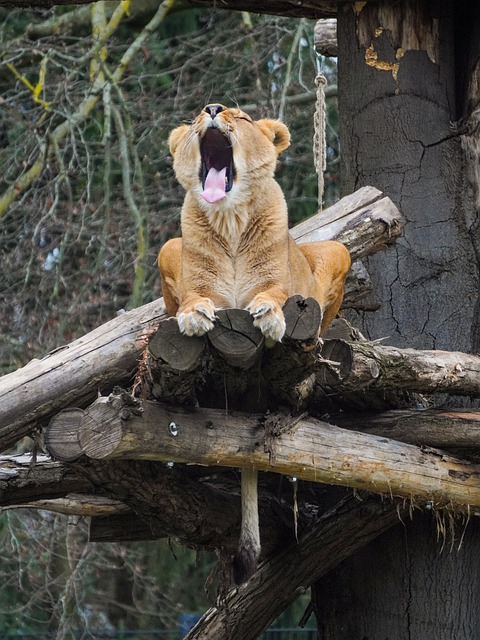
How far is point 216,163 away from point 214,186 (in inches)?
6.3

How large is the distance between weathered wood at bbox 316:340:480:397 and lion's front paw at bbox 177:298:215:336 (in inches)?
24.4

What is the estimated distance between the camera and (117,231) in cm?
940

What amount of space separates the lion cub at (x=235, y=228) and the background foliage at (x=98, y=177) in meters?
3.45

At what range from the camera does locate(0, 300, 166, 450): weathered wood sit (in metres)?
5.18

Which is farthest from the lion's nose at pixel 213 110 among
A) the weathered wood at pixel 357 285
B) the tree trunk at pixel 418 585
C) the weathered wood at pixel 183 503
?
the tree trunk at pixel 418 585

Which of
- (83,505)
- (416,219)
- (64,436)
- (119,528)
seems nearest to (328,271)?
(416,219)

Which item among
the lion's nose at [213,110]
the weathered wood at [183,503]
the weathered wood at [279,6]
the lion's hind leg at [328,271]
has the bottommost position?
the weathered wood at [183,503]

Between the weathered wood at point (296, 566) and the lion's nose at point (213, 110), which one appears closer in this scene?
the lion's nose at point (213, 110)

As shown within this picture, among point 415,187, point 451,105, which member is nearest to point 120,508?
point 415,187

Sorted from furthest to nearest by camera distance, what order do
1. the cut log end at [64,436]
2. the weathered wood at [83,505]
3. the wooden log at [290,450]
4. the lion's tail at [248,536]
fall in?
the weathered wood at [83,505]
the lion's tail at [248,536]
the cut log end at [64,436]
the wooden log at [290,450]

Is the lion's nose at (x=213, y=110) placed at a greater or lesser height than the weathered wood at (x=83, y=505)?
greater

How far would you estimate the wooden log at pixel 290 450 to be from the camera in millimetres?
4562

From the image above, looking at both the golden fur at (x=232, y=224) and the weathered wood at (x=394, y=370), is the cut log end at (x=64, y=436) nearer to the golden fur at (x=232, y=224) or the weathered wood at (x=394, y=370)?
the golden fur at (x=232, y=224)

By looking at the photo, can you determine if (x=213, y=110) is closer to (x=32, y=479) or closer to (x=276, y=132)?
(x=276, y=132)
